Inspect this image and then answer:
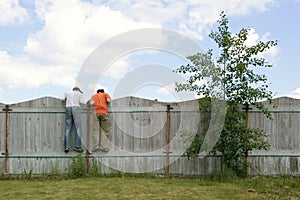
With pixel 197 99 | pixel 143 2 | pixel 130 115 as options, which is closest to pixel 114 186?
pixel 130 115

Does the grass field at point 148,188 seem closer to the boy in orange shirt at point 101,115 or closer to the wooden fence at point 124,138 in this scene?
the wooden fence at point 124,138

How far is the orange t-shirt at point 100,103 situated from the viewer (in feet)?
30.9

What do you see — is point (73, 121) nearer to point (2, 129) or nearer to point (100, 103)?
point (100, 103)

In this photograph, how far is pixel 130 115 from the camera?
955cm

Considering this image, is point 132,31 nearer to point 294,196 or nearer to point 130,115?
point 130,115

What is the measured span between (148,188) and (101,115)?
7.78 ft

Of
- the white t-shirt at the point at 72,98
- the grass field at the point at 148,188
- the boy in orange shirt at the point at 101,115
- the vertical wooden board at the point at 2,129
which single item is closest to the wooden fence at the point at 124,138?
the vertical wooden board at the point at 2,129

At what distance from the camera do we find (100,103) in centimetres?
943

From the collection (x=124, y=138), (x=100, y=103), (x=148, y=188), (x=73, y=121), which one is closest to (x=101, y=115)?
(x=100, y=103)

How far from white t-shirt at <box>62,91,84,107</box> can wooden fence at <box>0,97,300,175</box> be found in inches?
10.1

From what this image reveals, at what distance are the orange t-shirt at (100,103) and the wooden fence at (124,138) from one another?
199mm

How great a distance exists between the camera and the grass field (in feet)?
23.7

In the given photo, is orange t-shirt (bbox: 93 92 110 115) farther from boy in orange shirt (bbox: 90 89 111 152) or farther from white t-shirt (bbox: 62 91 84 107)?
white t-shirt (bbox: 62 91 84 107)

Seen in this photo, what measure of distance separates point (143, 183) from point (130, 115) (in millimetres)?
1851
